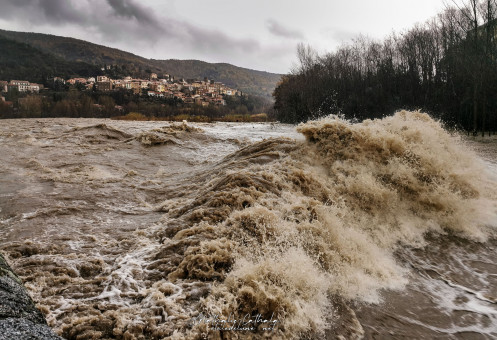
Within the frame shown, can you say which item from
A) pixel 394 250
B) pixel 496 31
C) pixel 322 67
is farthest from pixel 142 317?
pixel 322 67

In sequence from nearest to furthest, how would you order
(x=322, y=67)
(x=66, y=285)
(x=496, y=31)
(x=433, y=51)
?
(x=66, y=285) < (x=496, y=31) < (x=433, y=51) < (x=322, y=67)

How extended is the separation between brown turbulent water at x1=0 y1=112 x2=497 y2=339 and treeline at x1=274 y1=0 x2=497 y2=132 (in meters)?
15.1

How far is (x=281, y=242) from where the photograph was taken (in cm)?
380

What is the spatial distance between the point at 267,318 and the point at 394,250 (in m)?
2.80

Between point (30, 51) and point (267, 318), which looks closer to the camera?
point (267, 318)

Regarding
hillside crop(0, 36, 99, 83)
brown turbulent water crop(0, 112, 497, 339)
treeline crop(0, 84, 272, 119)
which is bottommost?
brown turbulent water crop(0, 112, 497, 339)

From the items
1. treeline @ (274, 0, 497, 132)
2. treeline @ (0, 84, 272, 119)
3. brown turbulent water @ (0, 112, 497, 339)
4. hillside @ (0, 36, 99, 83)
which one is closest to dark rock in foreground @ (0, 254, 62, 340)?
brown turbulent water @ (0, 112, 497, 339)

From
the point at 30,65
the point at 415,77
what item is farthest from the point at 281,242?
the point at 30,65

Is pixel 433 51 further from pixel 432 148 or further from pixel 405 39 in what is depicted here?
pixel 432 148

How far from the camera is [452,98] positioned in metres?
22.5

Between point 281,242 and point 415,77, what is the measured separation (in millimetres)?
29427

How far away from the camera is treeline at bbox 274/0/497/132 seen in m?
19.5

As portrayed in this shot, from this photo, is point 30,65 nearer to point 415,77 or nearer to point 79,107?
point 79,107

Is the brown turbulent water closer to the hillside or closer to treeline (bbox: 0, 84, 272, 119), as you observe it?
treeline (bbox: 0, 84, 272, 119)
